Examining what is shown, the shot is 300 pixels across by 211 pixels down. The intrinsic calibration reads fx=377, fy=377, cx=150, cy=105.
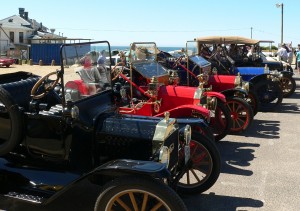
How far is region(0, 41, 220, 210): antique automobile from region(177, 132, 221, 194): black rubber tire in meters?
0.01

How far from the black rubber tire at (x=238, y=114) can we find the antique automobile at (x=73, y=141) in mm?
2860

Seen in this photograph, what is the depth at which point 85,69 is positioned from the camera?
149 inches

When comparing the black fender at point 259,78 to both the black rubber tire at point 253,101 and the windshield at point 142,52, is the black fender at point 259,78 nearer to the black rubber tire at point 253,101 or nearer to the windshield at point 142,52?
the black rubber tire at point 253,101

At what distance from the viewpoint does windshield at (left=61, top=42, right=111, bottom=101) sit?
347cm

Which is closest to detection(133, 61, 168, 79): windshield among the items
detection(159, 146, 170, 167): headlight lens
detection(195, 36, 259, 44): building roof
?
detection(159, 146, 170, 167): headlight lens

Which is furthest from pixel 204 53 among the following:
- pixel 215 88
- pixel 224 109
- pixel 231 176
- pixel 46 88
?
pixel 46 88

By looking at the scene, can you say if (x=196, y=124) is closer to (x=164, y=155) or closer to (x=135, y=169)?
(x=164, y=155)

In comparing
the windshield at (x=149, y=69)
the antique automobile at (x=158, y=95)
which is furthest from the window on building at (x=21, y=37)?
the windshield at (x=149, y=69)

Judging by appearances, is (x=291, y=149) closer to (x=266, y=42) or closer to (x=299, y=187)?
(x=299, y=187)

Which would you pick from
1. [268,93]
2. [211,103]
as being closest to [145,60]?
[211,103]

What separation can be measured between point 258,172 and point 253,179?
0.29m

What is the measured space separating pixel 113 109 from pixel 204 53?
254 inches

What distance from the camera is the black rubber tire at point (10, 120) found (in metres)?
3.51

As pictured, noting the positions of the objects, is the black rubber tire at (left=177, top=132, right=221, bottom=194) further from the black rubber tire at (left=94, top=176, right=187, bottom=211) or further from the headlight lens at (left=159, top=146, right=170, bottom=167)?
the black rubber tire at (left=94, top=176, right=187, bottom=211)
